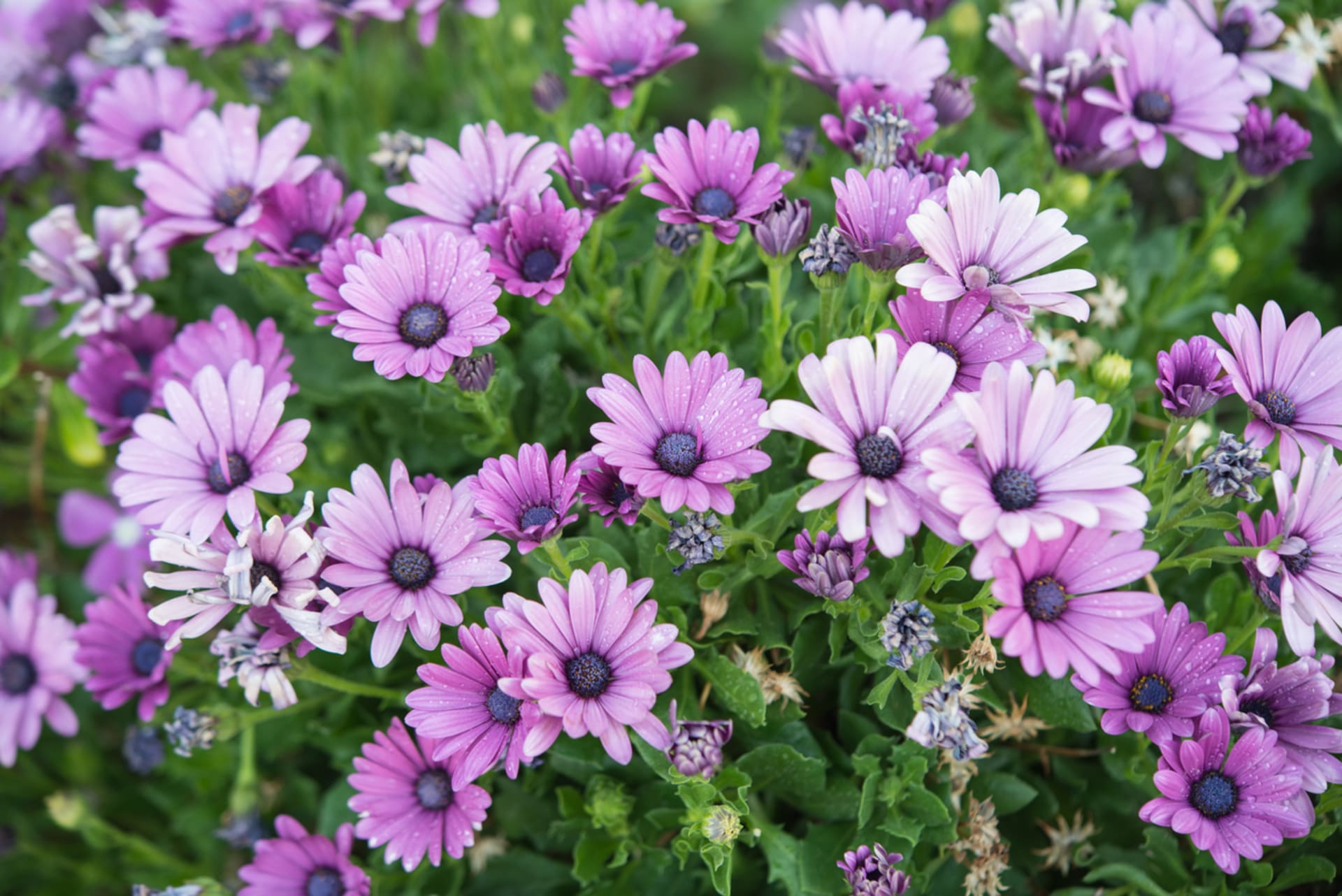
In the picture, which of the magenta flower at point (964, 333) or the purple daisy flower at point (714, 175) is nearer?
the magenta flower at point (964, 333)

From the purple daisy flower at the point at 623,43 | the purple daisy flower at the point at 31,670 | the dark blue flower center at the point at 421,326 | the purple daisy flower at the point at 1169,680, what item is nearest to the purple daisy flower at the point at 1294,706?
the purple daisy flower at the point at 1169,680

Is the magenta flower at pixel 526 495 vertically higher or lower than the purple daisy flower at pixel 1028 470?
lower

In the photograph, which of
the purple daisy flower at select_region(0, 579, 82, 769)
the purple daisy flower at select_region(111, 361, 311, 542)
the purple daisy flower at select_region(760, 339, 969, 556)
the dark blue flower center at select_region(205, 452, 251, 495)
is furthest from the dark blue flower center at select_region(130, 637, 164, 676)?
the purple daisy flower at select_region(760, 339, 969, 556)

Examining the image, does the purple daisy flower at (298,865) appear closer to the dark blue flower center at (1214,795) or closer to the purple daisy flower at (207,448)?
the purple daisy flower at (207,448)

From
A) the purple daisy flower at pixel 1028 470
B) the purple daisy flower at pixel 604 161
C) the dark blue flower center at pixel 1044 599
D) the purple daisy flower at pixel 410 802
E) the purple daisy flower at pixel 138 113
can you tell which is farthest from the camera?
the purple daisy flower at pixel 138 113

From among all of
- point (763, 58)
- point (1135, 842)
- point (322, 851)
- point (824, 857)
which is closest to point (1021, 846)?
point (1135, 842)

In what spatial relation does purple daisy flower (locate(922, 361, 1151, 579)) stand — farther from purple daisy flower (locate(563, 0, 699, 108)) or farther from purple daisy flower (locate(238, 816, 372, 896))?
purple daisy flower (locate(238, 816, 372, 896))
